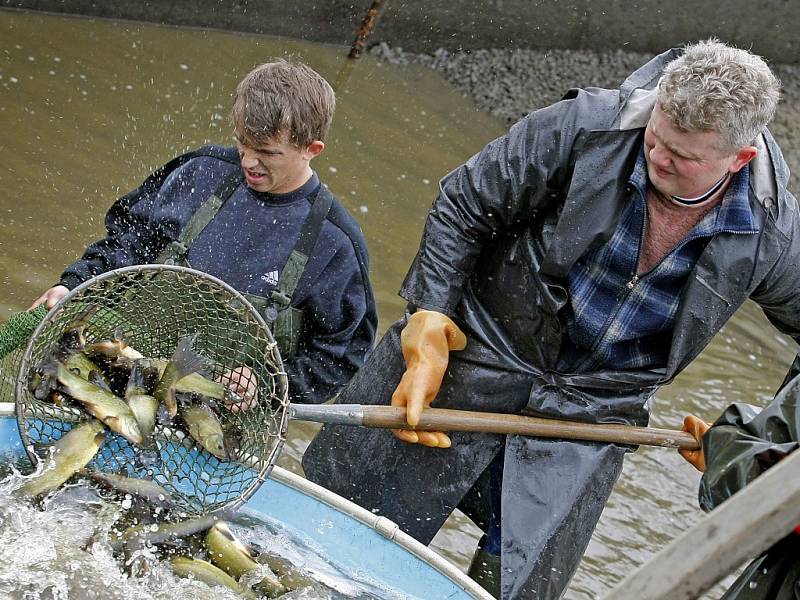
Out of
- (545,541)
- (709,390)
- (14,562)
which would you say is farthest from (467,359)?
(709,390)

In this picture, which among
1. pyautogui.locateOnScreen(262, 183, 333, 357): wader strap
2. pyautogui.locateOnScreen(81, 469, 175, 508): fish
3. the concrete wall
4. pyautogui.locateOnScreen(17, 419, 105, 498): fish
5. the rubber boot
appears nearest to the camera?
pyautogui.locateOnScreen(17, 419, 105, 498): fish

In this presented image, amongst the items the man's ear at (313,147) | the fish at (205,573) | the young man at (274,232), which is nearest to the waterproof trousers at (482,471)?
the young man at (274,232)

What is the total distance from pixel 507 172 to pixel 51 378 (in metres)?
1.36

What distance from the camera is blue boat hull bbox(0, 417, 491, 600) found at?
2889mm

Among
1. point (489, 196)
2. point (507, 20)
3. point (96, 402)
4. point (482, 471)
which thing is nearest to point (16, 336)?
point (96, 402)

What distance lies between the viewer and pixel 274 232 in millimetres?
3273

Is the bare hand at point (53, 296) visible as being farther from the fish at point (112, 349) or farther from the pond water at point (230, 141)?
the pond water at point (230, 141)

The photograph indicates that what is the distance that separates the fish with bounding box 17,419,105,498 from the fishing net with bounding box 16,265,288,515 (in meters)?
0.05

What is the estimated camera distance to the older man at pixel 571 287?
9.55 feet

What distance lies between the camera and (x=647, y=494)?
5.43m

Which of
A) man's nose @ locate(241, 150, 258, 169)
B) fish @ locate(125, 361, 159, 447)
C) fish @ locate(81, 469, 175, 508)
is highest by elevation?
man's nose @ locate(241, 150, 258, 169)

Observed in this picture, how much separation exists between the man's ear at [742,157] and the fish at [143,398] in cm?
164

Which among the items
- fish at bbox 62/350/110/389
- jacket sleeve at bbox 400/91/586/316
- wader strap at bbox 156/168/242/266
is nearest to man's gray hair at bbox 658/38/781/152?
jacket sleeve at bbox 400/91/586/316

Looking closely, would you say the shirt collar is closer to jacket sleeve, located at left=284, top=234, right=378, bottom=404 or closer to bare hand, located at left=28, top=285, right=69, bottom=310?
jacket sleeve, located at left=284, top=234, right=378, bottom=404
